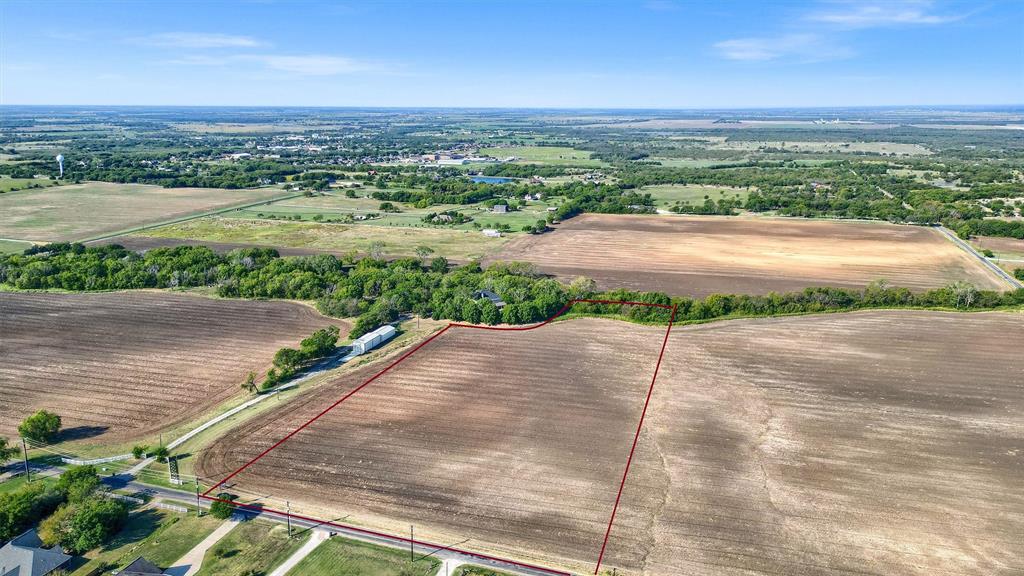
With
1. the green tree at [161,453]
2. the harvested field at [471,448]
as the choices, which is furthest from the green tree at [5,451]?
the harvested field at [471,448]

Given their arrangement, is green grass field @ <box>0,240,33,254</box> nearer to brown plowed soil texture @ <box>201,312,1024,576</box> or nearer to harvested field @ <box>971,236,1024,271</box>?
brown plowed soil texture @ <box>201,312,1024,576</box>

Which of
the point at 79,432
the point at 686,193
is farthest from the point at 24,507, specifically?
the point at 686,193

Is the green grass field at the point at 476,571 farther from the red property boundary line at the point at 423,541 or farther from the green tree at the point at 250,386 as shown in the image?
the green tree at the point at 250,386

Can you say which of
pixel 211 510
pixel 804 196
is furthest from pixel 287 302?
pixel 804 196

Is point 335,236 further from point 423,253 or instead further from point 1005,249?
point 1005,249

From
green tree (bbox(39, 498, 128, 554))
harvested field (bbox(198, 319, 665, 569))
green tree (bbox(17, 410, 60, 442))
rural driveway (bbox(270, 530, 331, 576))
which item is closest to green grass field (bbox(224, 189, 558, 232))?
harvested field (bbox(198, 319, 665, 569))

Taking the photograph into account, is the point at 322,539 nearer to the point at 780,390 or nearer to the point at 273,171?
the point at 780,390
